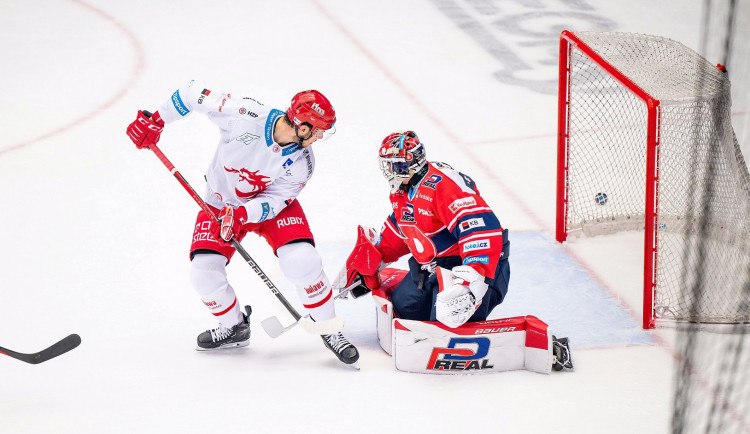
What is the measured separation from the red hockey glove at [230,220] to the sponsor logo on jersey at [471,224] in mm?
784

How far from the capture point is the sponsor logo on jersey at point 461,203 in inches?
132

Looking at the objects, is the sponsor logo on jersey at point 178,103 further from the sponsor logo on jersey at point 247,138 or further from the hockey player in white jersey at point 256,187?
the sponsor logo on jersey at point 247,138

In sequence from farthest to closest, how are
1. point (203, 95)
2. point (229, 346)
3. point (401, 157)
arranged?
point (229, 346), point (203, 95), point (401, 157)

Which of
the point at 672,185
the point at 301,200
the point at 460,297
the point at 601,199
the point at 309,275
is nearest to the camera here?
the point at 460,297

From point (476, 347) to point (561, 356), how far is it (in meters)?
0.33

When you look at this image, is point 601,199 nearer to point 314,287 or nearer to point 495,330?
point 495,330

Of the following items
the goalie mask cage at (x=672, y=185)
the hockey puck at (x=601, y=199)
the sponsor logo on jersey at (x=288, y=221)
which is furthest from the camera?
the hockey puck at (x=601, y=199)

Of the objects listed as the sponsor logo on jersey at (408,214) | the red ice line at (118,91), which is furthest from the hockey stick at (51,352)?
the red ice line at (118,91)

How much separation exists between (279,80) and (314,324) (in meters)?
3.31

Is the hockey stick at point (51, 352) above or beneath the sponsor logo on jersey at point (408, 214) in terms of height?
beneath

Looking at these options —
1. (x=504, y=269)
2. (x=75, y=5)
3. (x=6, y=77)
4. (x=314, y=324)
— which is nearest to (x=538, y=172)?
(x=504, y=269)

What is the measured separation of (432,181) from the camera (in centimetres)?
343

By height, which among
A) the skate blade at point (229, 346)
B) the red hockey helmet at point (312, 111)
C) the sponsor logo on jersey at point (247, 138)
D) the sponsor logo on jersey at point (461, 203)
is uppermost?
the red hockey helmet at point (312, 111)

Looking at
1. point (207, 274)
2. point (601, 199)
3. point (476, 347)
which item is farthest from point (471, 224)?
point (601, 199)
